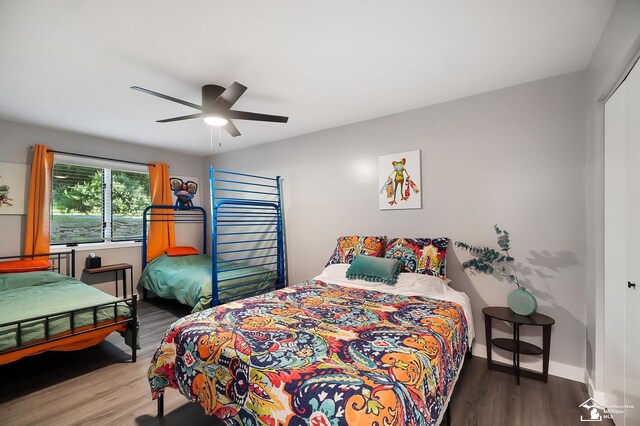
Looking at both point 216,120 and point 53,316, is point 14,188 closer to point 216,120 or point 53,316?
point 53,316

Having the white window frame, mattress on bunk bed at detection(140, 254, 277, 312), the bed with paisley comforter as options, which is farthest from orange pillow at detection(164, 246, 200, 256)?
the bed with paisley comforter

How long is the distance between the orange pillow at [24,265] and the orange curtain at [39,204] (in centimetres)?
18

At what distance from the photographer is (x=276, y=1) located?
5.29 feet

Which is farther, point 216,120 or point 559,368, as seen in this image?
point 216,120

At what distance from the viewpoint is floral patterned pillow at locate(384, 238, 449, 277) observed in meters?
2.75

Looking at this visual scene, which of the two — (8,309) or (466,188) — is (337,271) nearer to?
(466,188)

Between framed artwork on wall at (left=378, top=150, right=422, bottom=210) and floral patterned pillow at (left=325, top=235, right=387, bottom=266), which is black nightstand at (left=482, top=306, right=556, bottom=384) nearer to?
floral patterned pillow at (left=325, top=235, right=387, bottom=266)

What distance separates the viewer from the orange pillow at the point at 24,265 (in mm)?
3254

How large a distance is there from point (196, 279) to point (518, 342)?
3395mm

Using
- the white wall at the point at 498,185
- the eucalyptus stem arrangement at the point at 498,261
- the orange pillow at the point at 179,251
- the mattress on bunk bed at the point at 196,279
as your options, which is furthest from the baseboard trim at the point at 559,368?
the orange pillow at the point at 179,251

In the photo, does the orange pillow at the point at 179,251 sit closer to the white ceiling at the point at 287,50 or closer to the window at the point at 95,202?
the window at the point at 95,202

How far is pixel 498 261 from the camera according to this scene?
2643mm

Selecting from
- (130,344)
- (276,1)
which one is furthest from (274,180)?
(276,1)

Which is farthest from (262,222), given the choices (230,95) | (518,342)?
(518,342)
